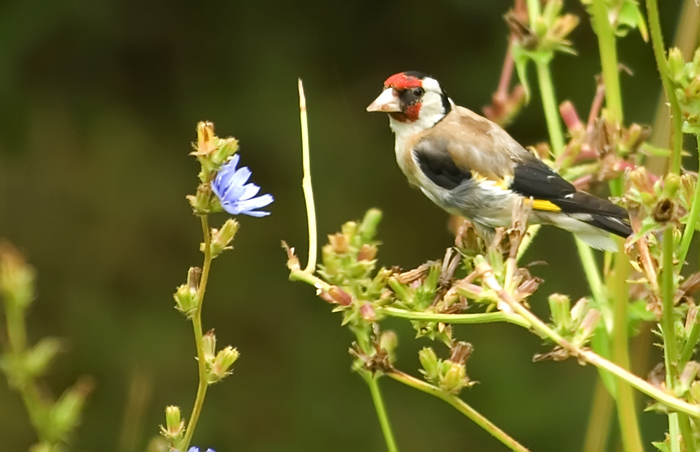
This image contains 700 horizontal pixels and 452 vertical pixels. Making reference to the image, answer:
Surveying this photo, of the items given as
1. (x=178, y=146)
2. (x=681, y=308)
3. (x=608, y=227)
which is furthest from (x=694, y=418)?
(x=178, y=146)

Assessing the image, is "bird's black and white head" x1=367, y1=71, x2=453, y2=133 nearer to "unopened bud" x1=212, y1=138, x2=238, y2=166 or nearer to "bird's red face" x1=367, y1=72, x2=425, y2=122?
"bird's red face" x1=367, y1=72, x2=425, y2=122

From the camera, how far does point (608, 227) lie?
1.35 metres

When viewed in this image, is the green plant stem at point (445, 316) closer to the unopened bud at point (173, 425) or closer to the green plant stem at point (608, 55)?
the unopened bud at point (173, 425)

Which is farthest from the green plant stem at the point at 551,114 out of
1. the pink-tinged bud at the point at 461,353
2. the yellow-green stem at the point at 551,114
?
the pink-tinged bud at the point at 461,353

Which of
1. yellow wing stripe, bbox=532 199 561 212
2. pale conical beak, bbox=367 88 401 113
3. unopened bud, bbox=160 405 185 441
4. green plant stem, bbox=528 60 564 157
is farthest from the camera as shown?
pale conical beak, bbox=367 88 401 113

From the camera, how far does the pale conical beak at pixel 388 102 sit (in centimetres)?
172

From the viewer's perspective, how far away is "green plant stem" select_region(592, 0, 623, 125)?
1119 millimetres

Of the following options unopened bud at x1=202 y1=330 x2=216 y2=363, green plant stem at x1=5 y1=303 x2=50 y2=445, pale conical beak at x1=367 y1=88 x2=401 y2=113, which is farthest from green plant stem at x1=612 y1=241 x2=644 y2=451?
pale conical beak at x1=367 y1=88 x2=401 y2=113

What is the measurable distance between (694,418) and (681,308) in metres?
0.10

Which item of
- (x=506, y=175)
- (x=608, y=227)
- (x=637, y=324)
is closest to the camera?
(x=637, y=324)

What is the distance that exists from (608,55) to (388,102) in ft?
2.18

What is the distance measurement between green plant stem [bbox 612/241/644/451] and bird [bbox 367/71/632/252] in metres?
0.22

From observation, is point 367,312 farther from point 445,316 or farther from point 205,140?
point 205,140

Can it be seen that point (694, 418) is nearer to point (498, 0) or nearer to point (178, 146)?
point (498, 0)
